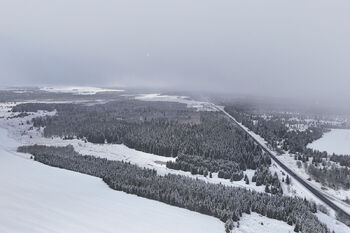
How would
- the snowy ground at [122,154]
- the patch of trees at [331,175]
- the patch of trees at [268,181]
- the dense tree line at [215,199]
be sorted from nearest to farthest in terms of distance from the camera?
the dense tree line at [215,199], the patch of trees at [268,181], the patch of trees at [331,175], the snowy ground at [122,154]

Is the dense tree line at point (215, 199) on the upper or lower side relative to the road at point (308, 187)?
upper

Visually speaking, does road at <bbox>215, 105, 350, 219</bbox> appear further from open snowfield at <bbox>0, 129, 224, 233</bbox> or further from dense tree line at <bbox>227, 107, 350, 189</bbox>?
open snowfield at <bbox>0, 129, 224, 233</bbox>

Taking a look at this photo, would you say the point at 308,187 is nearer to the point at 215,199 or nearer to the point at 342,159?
the point at 342,159

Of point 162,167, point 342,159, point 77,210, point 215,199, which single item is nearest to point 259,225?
point 215,199

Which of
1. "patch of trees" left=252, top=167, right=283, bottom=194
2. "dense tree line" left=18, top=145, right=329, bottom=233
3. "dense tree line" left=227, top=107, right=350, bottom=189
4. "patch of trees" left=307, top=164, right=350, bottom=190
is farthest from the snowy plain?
"dense tree line" left=227, top=107, right=350, bottom=189

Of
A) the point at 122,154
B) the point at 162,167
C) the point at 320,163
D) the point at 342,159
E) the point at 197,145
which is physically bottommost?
the point at 162,167

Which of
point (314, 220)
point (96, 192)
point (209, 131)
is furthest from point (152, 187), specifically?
point (209, 131)

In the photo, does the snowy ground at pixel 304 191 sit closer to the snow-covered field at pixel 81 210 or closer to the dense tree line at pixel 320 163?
the dense tree line at pixel 320 163

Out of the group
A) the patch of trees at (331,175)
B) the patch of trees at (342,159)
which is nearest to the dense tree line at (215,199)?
the patch of trees at (331,175)

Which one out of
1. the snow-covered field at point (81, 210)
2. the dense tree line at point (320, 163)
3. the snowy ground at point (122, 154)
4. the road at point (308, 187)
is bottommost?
the snowy ground at point (122, 154)
